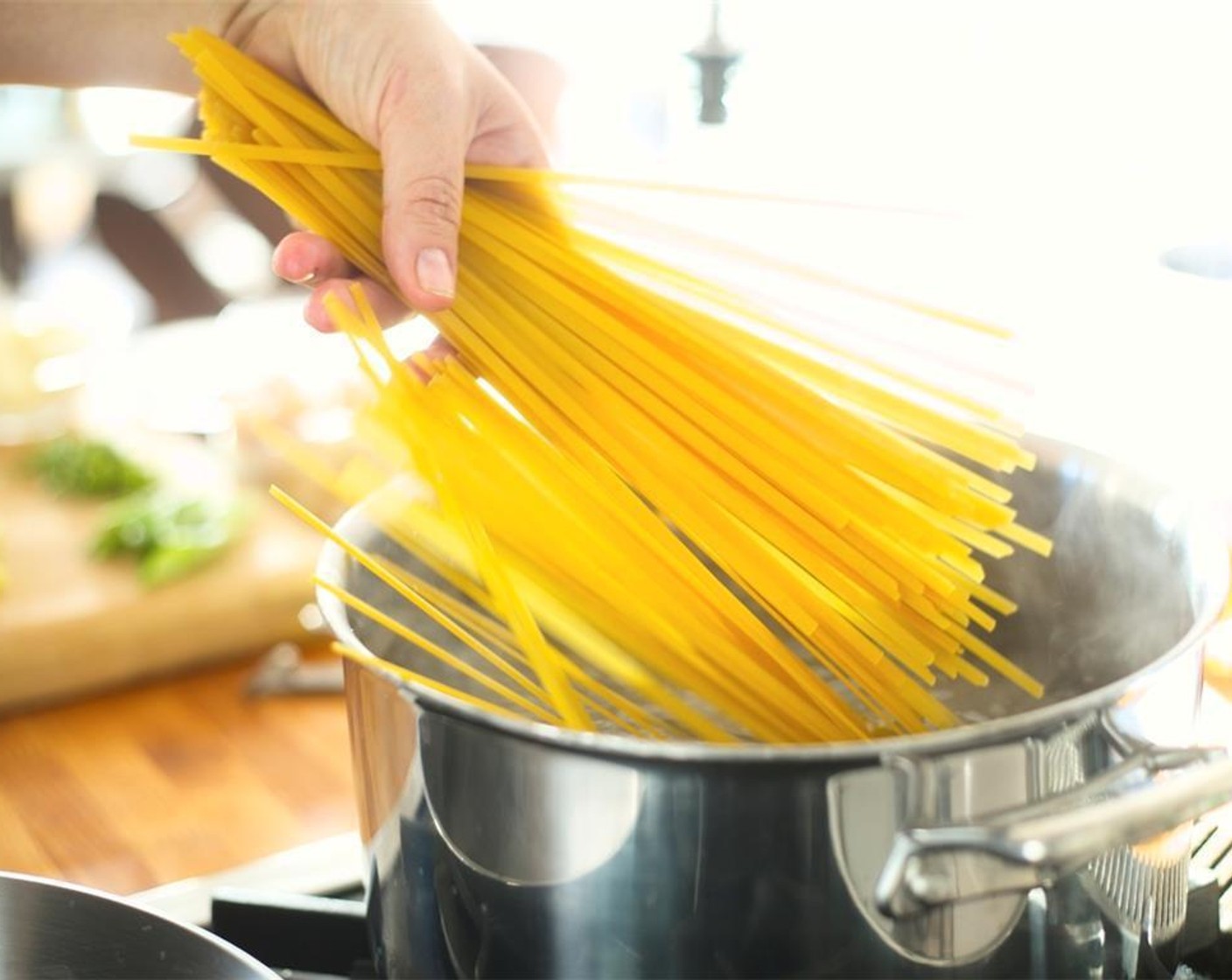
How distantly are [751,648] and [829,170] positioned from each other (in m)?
1.41

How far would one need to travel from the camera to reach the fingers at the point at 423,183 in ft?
2.00

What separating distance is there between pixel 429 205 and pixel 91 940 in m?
0.32

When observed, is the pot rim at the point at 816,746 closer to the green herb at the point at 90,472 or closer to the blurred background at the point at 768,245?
the blurred background at the point at 768,245

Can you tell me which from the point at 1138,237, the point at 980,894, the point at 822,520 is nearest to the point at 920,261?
the point at 1138,237

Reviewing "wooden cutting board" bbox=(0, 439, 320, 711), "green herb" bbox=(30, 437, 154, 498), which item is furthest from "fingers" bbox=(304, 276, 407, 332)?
"green herb" bbox=(30, 437, 154, 498)

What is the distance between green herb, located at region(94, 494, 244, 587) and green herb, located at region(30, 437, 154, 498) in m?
0.08

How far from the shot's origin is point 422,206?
622 millimetres

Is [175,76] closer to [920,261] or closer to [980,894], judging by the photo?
[980,894]

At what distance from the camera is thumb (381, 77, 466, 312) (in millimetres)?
610

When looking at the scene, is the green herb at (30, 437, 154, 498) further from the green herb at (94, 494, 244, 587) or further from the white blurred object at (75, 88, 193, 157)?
the white blurred object at (75, 88, 193, 157)

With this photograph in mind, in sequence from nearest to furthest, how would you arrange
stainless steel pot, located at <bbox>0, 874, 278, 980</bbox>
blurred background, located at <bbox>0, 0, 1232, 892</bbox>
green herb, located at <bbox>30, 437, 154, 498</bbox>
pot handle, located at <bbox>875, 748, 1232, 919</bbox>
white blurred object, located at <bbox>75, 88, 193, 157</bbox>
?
pot handle, located at <bbox>875, 748, 1232, 919</bbox> → stainless steel pot, located at <bbox>0, 874, 278, 980</bbox> → blurred background, located at <bbox>0, 0, 1232, 892</bbox> → green herb, located at <bbox>30, 437, 154, 498</bbox> → white blurred object, located at <bbox>75, 88, 193, 157</bbox>

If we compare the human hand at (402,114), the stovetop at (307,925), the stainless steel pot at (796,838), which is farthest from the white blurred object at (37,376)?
the stainless steel pot at (796,838)

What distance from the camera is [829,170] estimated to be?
191 centimetres

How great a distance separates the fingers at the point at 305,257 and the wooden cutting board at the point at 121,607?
42cm
